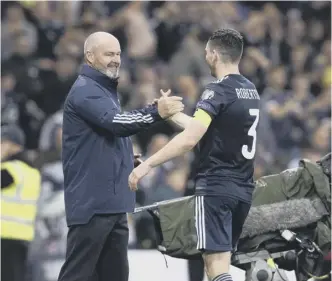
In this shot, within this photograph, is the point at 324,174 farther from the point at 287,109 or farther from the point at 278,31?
the point at 278,31

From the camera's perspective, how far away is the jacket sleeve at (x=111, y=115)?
6.22 metres

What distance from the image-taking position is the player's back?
6.26m

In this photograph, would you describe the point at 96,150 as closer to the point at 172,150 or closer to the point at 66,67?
the point at 172,150

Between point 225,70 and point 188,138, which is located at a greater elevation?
point 225,70

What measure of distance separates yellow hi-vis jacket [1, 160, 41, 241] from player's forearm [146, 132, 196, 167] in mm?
3307

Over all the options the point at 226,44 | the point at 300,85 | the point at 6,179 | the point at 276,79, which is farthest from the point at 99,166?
the point at 300,85

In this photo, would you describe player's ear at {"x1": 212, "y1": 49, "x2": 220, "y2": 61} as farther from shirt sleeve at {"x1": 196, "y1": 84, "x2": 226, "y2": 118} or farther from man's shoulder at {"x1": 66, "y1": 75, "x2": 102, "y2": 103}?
man's shoulder at {"x1": 66, "y1": 75, "x2": 102, "y2": 103}

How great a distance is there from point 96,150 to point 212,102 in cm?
79

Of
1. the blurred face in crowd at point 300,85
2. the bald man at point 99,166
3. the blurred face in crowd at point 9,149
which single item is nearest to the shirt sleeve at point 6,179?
the blurred face in crowd at point 9,149

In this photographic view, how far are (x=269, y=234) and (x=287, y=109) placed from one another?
6481 millimetres

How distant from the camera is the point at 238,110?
6.27 metres

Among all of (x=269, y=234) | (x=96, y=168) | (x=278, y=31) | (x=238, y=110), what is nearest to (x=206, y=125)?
(x=238, y=110)

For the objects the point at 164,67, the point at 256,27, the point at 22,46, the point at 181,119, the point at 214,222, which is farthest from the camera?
the point at 256,27

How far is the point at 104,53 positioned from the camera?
6.45 metres
